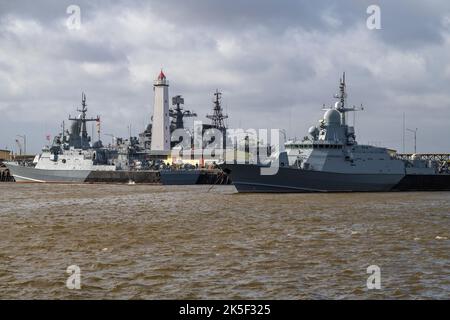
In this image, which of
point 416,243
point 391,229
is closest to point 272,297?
point 416,243

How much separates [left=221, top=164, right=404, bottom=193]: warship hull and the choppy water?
13892 mm

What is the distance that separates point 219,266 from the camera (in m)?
14.5

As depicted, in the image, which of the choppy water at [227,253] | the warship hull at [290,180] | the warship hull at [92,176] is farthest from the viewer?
the warship hull at [92,176]

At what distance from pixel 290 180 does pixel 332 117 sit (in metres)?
7.88

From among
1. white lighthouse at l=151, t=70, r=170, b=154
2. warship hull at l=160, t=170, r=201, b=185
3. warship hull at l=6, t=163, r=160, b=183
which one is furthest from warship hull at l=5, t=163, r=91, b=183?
white lighthouse at l=151, t=70, r=170, b=154

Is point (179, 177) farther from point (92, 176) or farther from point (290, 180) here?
point (290, 180)

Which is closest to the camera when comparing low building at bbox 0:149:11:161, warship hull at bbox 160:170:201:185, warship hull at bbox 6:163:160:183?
warship hull at bbox 160:170:201:185

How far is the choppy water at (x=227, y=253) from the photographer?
12.2 m

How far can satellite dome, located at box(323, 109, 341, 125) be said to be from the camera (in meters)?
47.9

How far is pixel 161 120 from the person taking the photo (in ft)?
283

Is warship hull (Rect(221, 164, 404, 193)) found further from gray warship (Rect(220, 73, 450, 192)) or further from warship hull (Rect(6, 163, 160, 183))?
warship hull (Rect(6, 163, 160, 183))

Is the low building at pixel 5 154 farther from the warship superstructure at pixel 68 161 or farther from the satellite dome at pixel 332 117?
the satellite dome at pixel 332 117

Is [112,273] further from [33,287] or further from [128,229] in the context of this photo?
[128,229]

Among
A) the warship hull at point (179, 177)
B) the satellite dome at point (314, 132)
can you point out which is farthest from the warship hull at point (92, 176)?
the satellite dome at point (314, 132)
